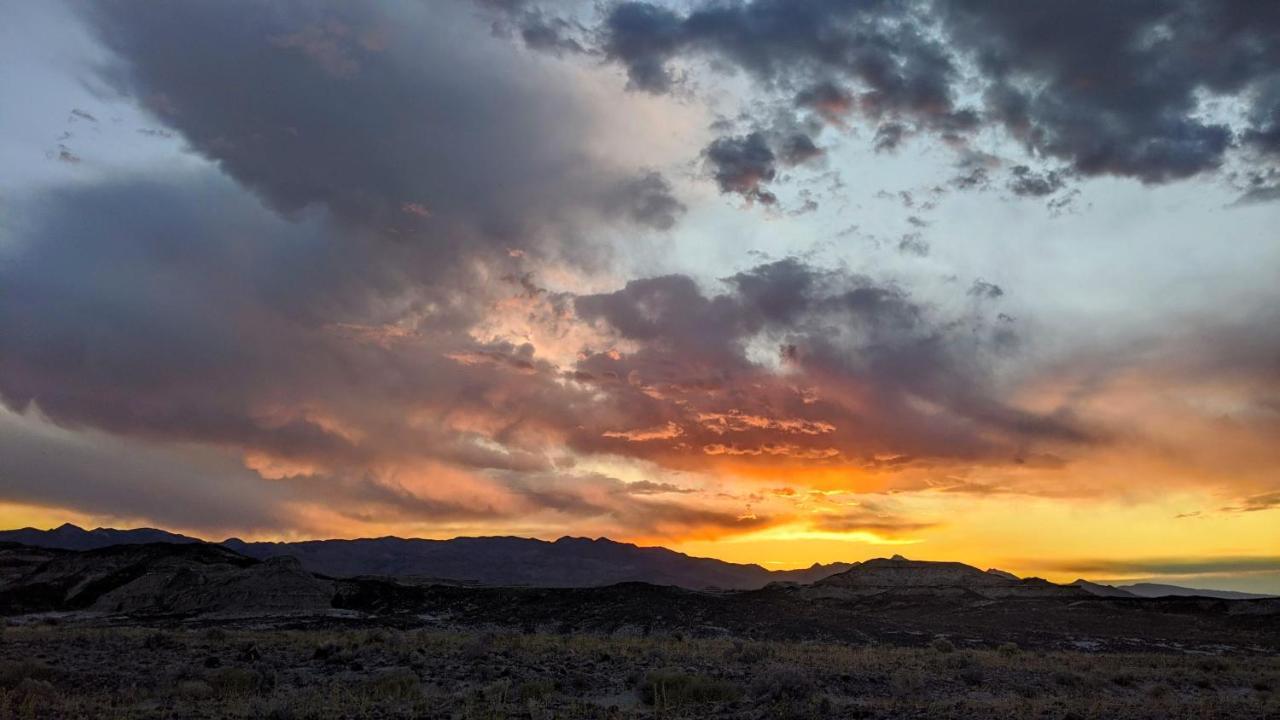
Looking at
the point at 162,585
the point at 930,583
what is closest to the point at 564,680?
the point at 162,585

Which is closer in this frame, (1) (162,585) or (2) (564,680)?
(2) (564,680)

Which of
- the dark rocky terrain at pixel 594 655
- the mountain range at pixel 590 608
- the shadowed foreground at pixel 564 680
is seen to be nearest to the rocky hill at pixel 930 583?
the mountain range at pixel 590 608

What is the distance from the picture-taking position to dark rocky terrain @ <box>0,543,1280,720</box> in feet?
76.6

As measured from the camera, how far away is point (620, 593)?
69750 millimetres

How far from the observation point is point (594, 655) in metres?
34.1

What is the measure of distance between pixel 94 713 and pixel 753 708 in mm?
16500

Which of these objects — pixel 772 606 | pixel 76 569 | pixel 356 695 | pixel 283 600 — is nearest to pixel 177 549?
pixel 76 569

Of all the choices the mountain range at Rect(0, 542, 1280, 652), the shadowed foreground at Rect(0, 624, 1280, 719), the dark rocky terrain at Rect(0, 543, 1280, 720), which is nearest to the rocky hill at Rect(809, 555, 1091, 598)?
the mountain range at Rect(0, 542, 1280, 652)

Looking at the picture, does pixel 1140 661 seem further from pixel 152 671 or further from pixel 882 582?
pixel 882 582

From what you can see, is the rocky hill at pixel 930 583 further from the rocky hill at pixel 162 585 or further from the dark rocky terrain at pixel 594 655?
the rocky hill at pixel 162 585

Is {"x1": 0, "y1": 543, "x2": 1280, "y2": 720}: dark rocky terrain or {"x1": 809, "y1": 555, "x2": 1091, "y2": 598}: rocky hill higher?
{"x1": 809, "y1": 555, "x2": 1091, "y2": 598}: rocky hill

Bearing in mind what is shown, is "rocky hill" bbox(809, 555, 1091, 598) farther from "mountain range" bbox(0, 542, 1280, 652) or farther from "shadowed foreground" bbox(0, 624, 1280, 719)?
"shadowed foreground" bbox(0, 624, 1280, 719)

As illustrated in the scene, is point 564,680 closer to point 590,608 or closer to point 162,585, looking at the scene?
point 590,608

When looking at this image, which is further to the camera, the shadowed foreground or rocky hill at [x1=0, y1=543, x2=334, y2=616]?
rocky hill at [x1=0, y1=543, x2=334, y2=616]
